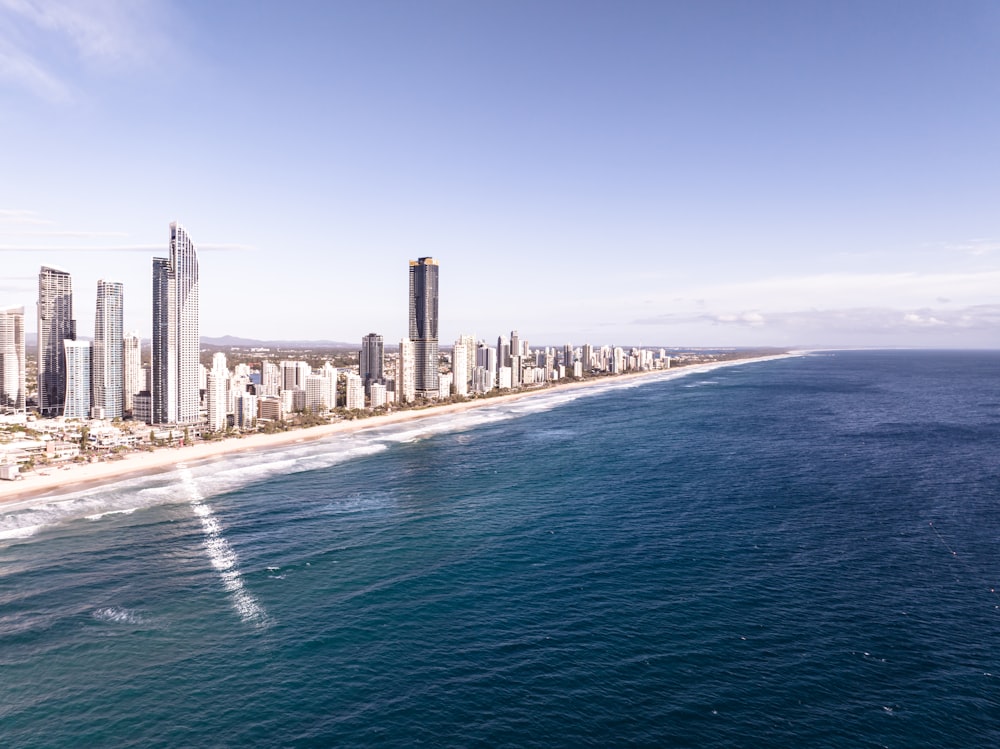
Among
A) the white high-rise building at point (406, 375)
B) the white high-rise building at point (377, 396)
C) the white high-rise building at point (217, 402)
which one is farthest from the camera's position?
the white high-rise building at point (406, 375)

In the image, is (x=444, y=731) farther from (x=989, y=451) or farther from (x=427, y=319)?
(x=427, y=319)

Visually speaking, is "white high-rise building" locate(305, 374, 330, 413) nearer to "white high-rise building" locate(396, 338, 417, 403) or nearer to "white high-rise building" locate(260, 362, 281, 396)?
"white high-rise building" locate(260, 362, 281, 396)

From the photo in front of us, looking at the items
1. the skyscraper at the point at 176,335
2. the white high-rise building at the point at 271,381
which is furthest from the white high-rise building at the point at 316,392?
the skyscraper at the point at 176,335

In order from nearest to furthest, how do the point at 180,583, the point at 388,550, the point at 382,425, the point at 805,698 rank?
1. the point at 805,698
2. the point at 180,583
3. the point at 388,550
4. the point at 382,425

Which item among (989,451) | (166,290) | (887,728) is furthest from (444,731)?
(166,290)

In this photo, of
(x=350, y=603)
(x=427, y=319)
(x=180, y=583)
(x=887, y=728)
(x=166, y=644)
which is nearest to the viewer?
(x=887, y=728)

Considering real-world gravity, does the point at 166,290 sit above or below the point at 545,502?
above

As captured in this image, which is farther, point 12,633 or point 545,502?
point 545,502

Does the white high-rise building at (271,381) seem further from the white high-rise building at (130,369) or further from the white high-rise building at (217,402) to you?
the white high-rise building at (217,402)
